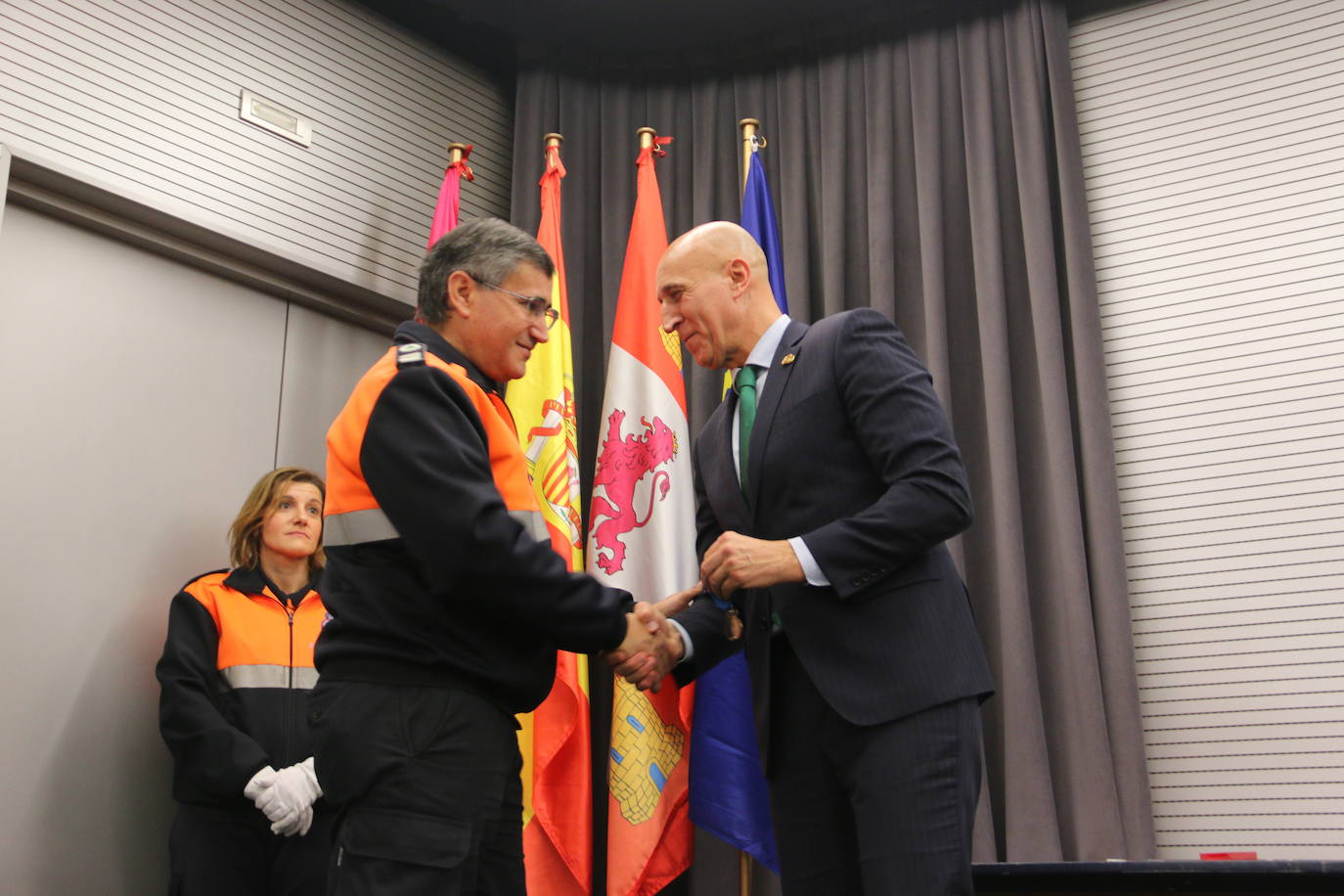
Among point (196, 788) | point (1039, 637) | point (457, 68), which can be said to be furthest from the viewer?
point (457, 68)

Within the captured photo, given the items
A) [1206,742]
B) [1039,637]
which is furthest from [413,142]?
[1206,742]

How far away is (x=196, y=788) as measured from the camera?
119 inches

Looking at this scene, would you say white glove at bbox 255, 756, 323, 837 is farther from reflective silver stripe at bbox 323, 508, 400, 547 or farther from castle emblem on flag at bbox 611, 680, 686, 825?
reflective silver stripe at bbox 323, 508, 400, 547

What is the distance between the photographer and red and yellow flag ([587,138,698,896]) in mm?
3375

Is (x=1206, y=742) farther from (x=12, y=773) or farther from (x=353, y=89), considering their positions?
(x=353, y=89)

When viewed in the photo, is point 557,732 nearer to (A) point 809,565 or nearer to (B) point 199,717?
(B) point 199,717

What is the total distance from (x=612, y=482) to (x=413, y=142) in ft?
5.38

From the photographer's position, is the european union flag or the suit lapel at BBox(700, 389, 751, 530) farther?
the european union flag

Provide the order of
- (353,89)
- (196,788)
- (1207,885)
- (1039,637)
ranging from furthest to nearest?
1. (353,89)
2. (1039,637)
3. (196,788)
4. (1207,885)

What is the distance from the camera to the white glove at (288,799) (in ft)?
9.52

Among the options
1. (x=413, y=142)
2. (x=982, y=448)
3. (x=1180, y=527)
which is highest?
(x=413, y=142)

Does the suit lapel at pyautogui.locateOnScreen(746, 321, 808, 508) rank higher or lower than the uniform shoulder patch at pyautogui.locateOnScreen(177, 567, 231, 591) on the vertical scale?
higher

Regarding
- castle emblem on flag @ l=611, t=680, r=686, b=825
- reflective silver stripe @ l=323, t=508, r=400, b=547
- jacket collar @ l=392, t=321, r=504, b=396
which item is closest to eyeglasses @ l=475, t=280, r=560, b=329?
jacket collar @ l=392, t=321, r=504, b=396

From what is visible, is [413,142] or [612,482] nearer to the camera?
[612,482]
